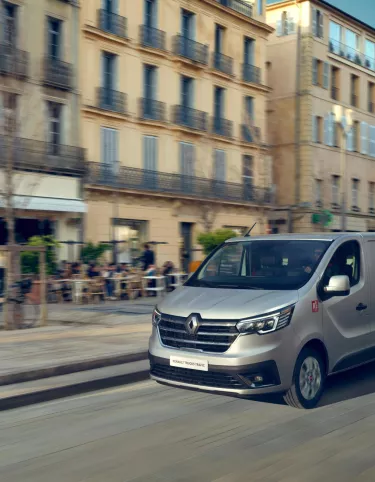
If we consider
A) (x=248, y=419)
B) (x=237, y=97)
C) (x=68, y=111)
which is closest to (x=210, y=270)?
(x=248, y=419)

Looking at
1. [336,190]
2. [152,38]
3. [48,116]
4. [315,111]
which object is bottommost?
[336,190]

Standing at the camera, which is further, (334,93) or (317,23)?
(334,93)

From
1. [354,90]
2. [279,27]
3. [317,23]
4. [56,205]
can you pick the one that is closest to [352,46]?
[354,90]

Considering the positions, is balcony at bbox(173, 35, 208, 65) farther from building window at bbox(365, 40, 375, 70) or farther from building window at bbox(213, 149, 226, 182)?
building window at bbox(365, 40, 375, 70)

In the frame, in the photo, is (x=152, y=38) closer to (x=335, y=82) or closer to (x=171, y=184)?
(x=171, y=184)

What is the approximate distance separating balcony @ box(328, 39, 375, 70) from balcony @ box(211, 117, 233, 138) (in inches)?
Answer: 419

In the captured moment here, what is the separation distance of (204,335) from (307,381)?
1.08m

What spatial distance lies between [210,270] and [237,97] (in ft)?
99.4

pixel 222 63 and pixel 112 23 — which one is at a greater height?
pixel 112 23

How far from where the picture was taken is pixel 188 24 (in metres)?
35.0

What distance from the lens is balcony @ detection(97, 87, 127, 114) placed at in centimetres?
3000

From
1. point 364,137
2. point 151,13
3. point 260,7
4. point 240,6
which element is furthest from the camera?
point 364,137

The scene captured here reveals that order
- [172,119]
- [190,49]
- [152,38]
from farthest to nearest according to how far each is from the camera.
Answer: [190,49] < [172,119] < [152,38]

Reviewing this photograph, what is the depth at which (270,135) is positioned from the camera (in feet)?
141
